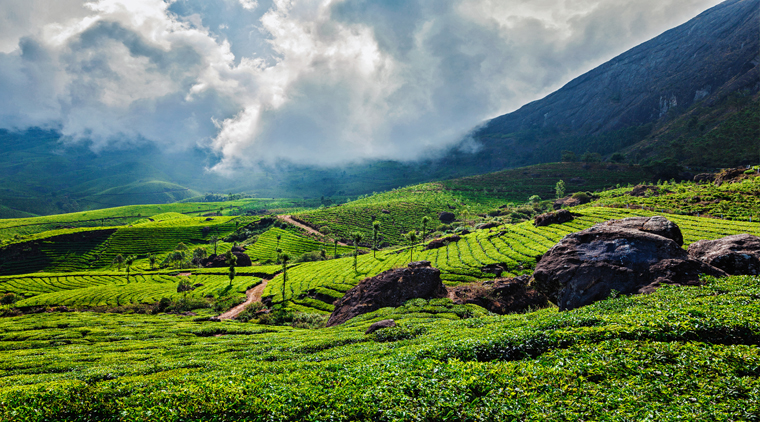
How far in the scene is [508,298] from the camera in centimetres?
4097

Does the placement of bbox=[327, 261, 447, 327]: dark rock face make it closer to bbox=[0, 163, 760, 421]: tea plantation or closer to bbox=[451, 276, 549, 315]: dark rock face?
bbox=[451, 276, 549, 315]: dark rock face

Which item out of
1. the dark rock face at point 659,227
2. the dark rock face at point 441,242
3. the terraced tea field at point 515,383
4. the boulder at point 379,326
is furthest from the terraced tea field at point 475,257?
the terraced tea field at point 515,383

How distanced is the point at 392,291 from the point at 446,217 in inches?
5713

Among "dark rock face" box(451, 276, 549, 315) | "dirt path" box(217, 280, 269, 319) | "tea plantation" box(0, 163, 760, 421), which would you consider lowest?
"dirt path" box(217, 280, 269, 319)

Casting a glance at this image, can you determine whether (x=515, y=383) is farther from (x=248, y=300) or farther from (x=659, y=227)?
(x=248, y=300)

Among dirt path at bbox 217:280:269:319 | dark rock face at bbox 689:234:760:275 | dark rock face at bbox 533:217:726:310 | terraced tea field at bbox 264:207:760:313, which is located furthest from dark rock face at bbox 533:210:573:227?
dirt path at bbox 217:280:269:319

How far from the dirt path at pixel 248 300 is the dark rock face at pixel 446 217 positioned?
391 ft

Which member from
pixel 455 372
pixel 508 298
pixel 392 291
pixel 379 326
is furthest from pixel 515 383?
pixel 392 291

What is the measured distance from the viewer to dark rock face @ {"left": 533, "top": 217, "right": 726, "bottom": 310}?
22.7 m

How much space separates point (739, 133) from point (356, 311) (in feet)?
964

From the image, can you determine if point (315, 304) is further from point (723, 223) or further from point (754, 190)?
point (754, 190)

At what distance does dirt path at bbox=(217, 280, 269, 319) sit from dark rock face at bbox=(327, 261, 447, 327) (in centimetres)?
3294

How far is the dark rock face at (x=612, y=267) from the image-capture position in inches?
894

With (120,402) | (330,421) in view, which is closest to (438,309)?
(330,421)
